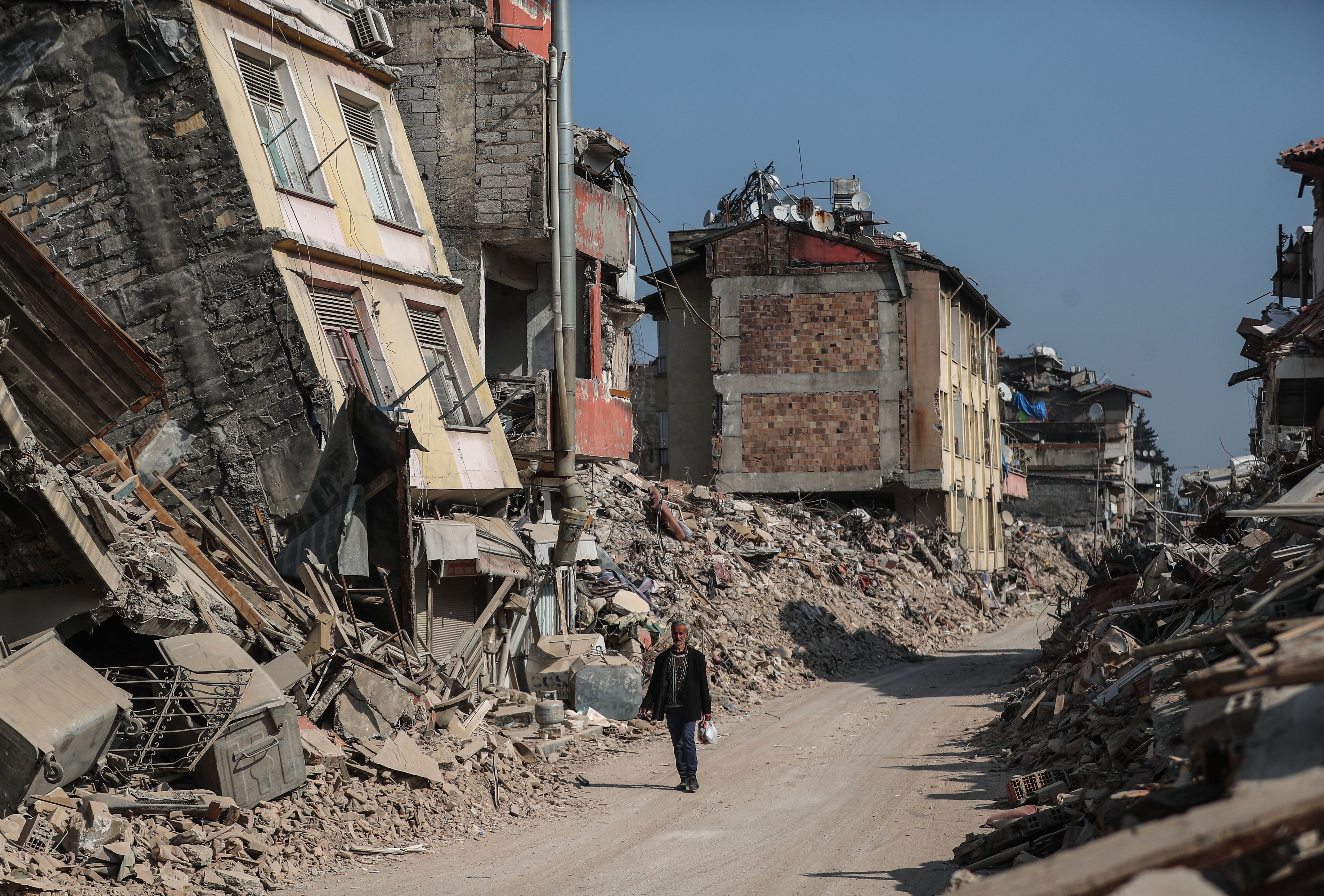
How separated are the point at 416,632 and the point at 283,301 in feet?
14.1

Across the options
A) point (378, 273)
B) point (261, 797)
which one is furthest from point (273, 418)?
point (261, 797)

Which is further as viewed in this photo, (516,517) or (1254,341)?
(1254,341)

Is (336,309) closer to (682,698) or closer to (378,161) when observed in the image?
(378,161)

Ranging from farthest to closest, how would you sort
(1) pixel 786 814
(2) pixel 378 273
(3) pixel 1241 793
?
(2) pixel 378 273 < (1) pixel 786 814 < (3) pixel 1241 793

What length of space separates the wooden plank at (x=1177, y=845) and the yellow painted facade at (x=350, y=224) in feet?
38.7

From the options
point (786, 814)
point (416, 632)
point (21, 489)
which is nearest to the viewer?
point (21, 489)

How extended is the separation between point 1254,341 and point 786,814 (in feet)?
56.2

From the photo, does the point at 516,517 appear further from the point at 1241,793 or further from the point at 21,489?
the point at 1241,793

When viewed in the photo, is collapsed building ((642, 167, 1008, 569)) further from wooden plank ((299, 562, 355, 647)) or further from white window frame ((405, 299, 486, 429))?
wooden plank ((299, 562, 355, 647))

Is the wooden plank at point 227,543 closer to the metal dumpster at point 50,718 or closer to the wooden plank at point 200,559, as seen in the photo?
the wooden plank at point 200,559

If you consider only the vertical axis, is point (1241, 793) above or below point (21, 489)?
below

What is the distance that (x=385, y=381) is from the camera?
15.4 meters

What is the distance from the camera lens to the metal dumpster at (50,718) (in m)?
7.79

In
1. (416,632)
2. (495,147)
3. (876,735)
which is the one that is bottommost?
(876,735)
